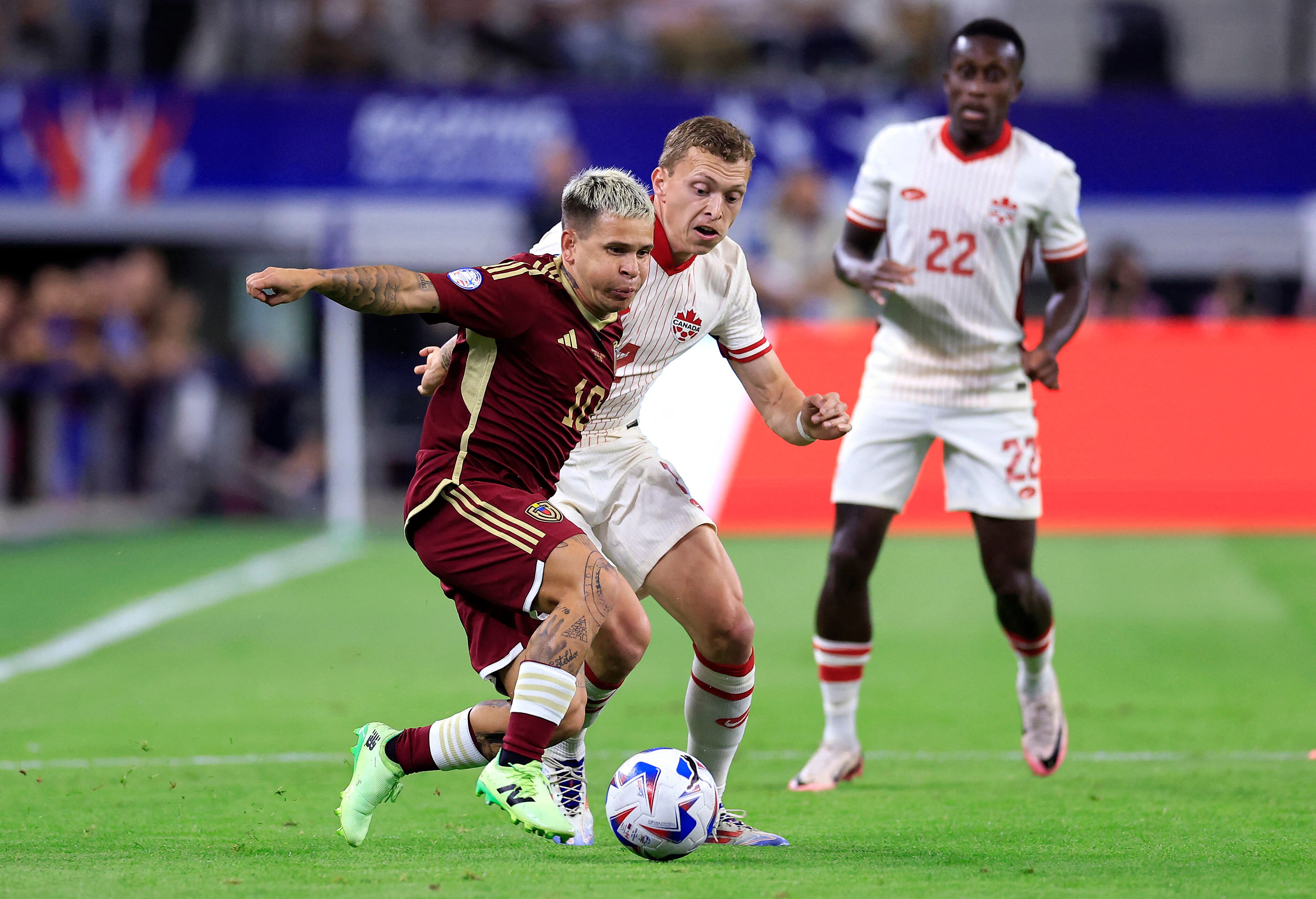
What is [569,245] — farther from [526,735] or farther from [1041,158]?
[1041,158]

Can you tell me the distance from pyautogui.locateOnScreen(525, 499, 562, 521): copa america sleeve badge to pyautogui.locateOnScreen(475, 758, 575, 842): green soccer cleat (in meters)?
0.69

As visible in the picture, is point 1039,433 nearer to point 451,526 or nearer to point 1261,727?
point 1261,727

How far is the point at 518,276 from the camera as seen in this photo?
4.76 m


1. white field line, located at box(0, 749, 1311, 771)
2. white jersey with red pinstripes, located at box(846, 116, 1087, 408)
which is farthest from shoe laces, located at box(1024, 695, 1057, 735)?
white jersey with red pinstripes, located at box(846, 116, 1087, 408)

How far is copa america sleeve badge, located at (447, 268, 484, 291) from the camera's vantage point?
460 cm

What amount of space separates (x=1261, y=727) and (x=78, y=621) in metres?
7.10

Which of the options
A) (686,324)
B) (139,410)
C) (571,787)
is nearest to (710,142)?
(686,324)

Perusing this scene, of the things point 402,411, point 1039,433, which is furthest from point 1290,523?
point 402,411

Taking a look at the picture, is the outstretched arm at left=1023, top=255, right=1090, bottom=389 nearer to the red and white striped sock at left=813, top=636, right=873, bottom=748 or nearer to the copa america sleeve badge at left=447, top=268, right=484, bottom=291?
the red and white striped sock at left=813, top=636, right=873, bottom=748

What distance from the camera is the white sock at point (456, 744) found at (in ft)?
15.9

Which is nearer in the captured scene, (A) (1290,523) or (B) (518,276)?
(B) (518,276)

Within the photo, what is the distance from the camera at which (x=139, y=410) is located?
15.6 m

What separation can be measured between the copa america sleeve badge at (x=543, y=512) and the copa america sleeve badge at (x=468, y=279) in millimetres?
640

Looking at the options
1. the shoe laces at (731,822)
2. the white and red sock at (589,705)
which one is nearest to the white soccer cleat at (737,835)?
the shoe laces at (731,822)
